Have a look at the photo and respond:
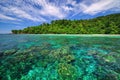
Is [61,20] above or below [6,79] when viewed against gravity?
above

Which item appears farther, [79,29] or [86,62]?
[79,29]

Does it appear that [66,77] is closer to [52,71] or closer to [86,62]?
[52,71]

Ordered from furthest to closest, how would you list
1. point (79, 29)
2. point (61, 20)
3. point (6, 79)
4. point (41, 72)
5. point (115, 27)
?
point (61, 20) → point (79, 29) → point (115, 27) → point (41, 72) → point (6, 79)

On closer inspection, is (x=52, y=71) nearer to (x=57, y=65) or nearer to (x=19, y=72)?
(x=57, y=65)

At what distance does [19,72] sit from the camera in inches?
273

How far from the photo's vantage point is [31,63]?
841 centimetres

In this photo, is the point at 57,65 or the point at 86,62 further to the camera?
the point at 86,62

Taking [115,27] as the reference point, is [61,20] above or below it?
above

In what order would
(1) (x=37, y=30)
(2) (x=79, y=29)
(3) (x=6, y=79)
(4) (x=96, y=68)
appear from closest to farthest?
(3) (x=6, y=79) → (4) (x=96, y=68) → (2) (x=79, y=29) → (1) (x=37, y=30)

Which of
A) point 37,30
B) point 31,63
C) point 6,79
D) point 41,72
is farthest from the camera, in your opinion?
point 37,30

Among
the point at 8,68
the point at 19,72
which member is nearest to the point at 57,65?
the point at 19,72

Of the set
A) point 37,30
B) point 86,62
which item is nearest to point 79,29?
point 37,30

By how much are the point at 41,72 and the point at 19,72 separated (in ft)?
4.16

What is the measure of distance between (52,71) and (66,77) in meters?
1.06
